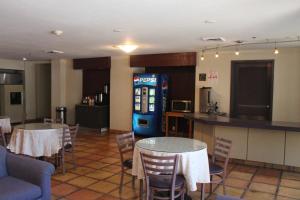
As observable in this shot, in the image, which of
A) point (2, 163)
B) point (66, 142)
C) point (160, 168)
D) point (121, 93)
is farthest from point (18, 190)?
point (121, 93)

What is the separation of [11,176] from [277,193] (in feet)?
11.7

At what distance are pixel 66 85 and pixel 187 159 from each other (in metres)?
7.14

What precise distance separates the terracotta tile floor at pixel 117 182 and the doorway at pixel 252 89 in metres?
1.83

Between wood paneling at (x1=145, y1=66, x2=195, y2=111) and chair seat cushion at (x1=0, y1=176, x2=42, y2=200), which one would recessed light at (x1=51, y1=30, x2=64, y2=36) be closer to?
chair seat cushion at (x1=0, y1=176, x2=42, y2=200)

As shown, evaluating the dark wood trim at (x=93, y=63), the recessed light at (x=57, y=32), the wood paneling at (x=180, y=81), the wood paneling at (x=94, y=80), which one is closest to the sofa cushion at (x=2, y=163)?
the recessed light at (x=57, y=32)

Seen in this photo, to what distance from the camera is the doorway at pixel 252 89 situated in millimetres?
6254

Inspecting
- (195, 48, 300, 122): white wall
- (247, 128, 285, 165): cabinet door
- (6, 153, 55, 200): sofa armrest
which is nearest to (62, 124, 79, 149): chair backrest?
(6, 153, 55, 200): sofa armrest

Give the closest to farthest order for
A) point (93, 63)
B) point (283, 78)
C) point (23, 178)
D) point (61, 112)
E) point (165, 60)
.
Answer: point (23, 178) → point (283, 78) → point (165, 60) → point (93, 63) → point (61, 112)

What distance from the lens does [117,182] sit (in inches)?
163

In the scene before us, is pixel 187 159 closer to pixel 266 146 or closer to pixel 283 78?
pixel 266 146

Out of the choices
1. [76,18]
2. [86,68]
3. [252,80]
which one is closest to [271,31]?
[252,80]

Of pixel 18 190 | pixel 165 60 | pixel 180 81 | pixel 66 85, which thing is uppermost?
pixel 165 60

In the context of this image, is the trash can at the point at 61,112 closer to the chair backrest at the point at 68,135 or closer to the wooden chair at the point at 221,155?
the chair backrest at the point at 68,135

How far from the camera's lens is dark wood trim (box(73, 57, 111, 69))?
8.30 meters
